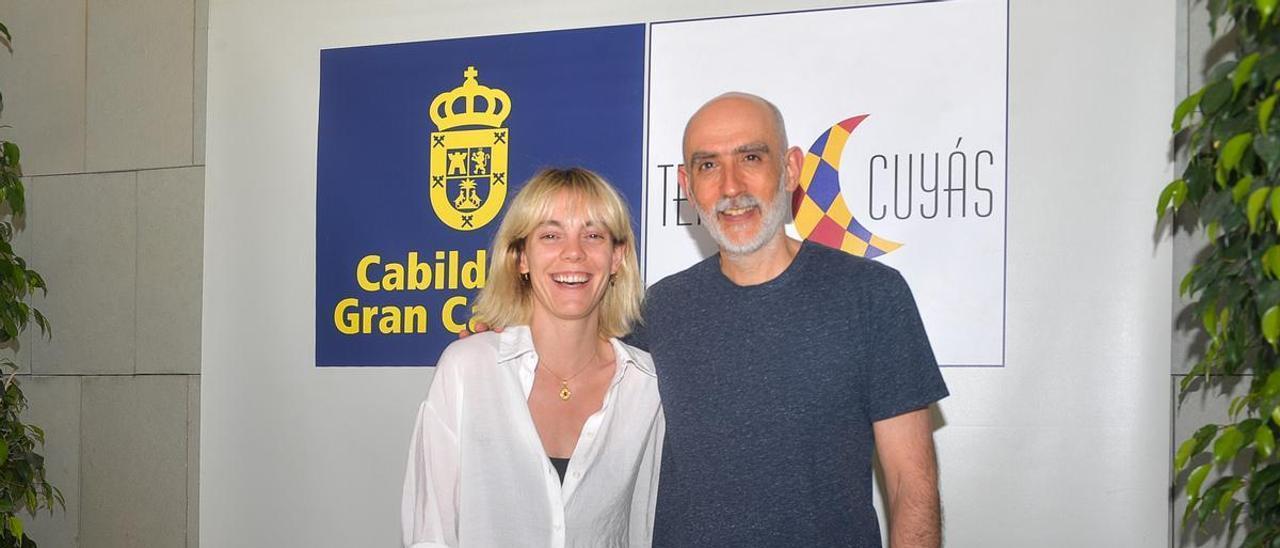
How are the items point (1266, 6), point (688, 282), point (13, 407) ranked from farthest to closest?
1. point (13, 407)
2. point (688, 282)
3. point (1266, 6)

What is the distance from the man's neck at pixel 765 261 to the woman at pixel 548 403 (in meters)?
0.23

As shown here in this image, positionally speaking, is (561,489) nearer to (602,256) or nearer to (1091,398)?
(602,256)

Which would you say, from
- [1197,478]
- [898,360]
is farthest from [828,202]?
[1197,478]

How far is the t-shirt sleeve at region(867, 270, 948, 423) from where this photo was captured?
2.39 metres

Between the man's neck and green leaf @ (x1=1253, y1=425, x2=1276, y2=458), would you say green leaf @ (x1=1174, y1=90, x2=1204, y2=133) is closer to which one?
green leaf @ (x1=1253, y1=425, x2=1276, y2=458)

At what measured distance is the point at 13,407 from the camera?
4059 millimetres

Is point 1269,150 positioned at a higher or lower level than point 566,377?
higher

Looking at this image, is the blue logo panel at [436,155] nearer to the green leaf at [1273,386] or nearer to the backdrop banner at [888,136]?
the backdrop banner at [888,136]

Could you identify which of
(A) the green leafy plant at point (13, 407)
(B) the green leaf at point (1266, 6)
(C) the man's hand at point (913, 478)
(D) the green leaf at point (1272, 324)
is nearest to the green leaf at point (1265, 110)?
(B) the green leaf at point (1266, 6)

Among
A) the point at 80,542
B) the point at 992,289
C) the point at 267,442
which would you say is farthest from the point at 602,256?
the point at 80,542

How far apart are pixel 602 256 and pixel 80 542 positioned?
8.69 ft

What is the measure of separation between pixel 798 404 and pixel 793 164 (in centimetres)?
51

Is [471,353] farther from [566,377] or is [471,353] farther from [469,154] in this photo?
[469,154]

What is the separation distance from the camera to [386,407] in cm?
383
